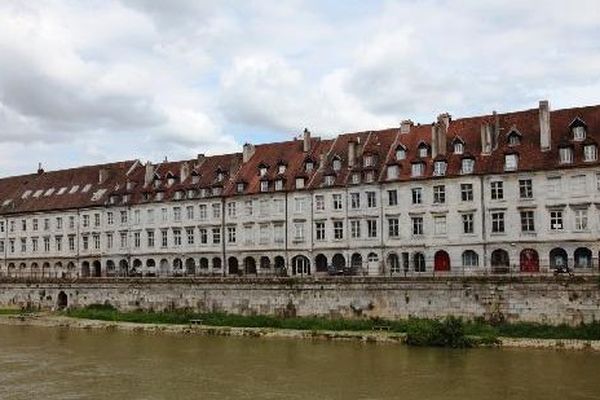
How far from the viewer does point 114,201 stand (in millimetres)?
65062

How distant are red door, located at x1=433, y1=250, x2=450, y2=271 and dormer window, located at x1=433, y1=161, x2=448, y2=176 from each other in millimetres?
4951

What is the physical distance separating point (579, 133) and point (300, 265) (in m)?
20.7

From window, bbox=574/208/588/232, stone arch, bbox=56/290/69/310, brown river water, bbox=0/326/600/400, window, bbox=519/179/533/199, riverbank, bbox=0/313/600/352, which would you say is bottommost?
brown river water, bbox=0/326/600/400

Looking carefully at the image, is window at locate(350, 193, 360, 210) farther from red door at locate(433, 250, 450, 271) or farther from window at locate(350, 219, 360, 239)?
red door at locate(433, 250, 450, 271)

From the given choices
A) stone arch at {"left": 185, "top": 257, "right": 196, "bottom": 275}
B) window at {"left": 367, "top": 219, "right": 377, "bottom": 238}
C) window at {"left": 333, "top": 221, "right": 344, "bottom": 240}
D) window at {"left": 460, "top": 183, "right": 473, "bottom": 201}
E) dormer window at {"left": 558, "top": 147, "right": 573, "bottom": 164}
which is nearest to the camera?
dormer window at {"left": 558, "top": 147, "right": 573, "bottom": 164}

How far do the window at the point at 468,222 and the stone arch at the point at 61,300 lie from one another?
29.8m

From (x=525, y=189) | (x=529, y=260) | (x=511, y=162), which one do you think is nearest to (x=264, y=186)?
(x=511, y=162)

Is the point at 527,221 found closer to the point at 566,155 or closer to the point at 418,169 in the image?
the point at 566,155

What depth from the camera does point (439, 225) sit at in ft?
161

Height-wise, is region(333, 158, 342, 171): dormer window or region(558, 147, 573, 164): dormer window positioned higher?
region(333, 158, 342, 171): dormer window

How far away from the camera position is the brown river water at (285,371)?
2697 cm

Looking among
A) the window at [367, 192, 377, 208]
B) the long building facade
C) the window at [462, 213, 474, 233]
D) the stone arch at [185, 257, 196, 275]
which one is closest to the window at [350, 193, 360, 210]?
the long building facade

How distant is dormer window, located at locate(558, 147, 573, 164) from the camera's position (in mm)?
44906

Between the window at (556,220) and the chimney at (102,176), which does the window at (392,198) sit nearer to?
the window at (556,220)
